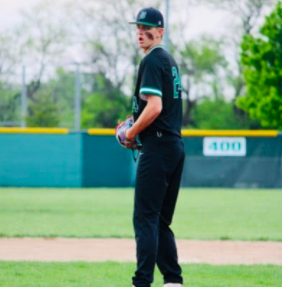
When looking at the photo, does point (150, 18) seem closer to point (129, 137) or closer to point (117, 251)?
point (129, 137)

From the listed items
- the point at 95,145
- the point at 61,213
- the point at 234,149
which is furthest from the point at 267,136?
the point at 61,213

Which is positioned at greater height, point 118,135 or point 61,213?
point 118,135

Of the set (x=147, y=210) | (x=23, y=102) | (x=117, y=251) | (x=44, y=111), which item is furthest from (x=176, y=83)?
(x=44, y=111)

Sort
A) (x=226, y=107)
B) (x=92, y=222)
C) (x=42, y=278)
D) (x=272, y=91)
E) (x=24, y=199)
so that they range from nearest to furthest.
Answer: (x=42, y=278), (x=92, y=222), (x=24, y=199), (x=272, y=91), (x=226, y=107)

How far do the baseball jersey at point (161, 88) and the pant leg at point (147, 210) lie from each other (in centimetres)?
19

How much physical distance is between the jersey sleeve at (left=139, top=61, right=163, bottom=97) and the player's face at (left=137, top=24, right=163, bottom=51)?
0.61 feet

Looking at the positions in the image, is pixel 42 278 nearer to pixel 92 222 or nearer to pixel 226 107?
pixel 92 222

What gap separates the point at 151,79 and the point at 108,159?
691 inches

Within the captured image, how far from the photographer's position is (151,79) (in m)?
5.16

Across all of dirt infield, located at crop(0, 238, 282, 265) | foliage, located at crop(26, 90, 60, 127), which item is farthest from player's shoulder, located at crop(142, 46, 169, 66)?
foliage, located at crop(26, 90, 60, 127)

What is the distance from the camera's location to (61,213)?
14.0 meters

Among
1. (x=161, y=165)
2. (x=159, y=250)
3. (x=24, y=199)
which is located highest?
(x=161, y=165)

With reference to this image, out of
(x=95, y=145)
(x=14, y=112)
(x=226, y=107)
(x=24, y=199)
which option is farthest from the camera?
(x=226, y=107)

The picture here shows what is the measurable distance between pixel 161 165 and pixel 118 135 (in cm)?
42
